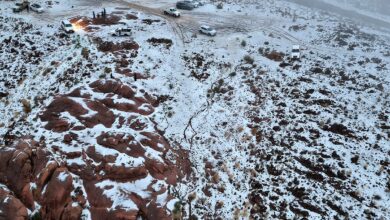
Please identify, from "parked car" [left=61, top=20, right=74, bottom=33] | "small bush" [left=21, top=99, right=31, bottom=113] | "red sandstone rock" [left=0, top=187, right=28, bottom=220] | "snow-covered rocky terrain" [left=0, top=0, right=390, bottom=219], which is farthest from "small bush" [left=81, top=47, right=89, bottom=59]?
"red sandstone rock" [left=0, top=187, right=28, bottom=220]

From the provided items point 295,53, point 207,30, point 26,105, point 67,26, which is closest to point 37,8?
point 67,26

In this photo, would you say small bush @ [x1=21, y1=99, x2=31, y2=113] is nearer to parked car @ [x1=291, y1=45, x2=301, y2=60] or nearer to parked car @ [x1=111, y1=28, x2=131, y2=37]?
parked car @ [x1=111, y1=28, x2=131, y2=37]

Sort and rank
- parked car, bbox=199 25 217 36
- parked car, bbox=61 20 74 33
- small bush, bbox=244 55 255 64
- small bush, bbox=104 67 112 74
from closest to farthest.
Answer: small bush, bbox=104 67 112 74 < small bush, bbox=244 55 255 64 < parked car, bbox=61 20 74 33 < parked car, bbox=199 25 217 36

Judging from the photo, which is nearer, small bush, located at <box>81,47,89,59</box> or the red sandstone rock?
the red sandstone rock

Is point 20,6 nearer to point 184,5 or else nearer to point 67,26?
point 67,26

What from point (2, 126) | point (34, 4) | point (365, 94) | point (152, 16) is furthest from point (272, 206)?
point (34, 4)

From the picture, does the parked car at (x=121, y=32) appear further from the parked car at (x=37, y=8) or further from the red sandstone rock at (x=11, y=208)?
the red sandstone rock at (x=11, y=208)
